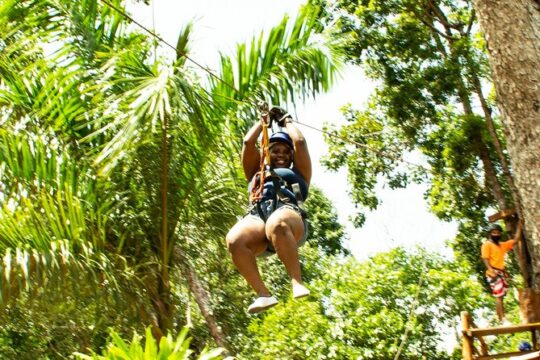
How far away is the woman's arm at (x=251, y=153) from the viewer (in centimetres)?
494

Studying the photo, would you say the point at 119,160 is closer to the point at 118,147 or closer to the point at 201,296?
the point at 118,147

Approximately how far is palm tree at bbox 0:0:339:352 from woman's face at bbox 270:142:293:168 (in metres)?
0.97

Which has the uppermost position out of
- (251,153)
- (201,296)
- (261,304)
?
(201,296)

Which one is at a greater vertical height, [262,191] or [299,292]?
[262,191]

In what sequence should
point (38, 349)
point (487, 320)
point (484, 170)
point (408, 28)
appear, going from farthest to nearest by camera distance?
point (487, 320) → point (38, 349) → point (408, 28) → point (484, 170)

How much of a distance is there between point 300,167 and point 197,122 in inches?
52.0

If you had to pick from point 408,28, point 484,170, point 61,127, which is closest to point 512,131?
point 61,127

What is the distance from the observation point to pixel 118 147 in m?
5.59

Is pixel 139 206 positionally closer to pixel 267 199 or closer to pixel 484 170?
pixel 267 199

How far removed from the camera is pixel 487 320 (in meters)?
16.7

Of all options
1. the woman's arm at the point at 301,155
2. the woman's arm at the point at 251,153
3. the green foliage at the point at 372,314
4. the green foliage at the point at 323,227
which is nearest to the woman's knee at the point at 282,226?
the woman's arm at the point at 301,155

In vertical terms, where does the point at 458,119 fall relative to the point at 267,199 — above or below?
above

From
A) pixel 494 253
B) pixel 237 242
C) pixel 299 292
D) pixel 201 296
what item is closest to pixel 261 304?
pixel 299 292

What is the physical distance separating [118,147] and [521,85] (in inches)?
91.4
